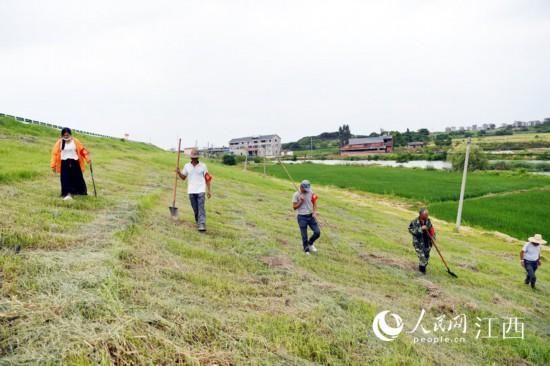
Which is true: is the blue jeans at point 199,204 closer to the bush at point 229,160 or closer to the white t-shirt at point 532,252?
the white t-shirt at point 532,252

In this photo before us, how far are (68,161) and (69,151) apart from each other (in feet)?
0.77

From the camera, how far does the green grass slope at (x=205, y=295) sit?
307 centimetres

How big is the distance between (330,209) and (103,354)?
651 inches

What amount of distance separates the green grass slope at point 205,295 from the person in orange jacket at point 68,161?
534mm

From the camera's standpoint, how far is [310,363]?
3.45 meters

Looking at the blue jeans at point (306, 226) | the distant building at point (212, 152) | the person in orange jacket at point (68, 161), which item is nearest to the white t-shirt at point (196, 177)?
the blue jeans at point (306, 226)

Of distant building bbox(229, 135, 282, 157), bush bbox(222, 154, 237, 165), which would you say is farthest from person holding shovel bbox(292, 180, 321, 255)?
distant building bbox(229, 135, 282, 157)

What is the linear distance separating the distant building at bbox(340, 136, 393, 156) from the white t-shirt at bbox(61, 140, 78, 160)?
3603 inches

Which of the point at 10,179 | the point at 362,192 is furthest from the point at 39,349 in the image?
the point at 362,192

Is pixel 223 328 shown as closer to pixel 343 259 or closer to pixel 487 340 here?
pixel 487 340

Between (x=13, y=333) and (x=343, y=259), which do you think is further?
(x=343, y=259)

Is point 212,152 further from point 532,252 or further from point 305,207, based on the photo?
point 532,252

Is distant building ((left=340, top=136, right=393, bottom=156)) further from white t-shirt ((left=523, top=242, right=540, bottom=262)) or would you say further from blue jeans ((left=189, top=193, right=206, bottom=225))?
blue jeans ((left=189, top=193, right=206, bottom=225))

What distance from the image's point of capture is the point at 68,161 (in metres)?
8.07
